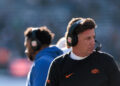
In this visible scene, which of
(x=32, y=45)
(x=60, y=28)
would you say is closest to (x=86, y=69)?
(x=32, y=45)

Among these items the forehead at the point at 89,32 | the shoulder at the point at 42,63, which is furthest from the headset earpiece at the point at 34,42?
the forehead at the point at 89,32

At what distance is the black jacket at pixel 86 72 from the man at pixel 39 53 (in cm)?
44

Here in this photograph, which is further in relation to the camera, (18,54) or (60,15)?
(60,15)

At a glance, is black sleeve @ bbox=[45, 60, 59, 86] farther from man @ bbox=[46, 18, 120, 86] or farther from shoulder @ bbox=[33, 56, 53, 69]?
shoulder @ bbox=[33, 56, 53, 69]

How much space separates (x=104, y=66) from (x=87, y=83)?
15cm

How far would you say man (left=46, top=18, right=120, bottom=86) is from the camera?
7.96 ft

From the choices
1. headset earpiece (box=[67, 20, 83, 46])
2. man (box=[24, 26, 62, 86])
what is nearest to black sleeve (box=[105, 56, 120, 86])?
headset earpiece (box=[67, 20, 83, 46])

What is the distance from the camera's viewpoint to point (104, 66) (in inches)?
96.1

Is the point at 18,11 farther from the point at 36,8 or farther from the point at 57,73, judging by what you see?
the point at 57,73

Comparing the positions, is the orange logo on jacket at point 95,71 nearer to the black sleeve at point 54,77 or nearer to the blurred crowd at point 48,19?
the black sleeve at point 54,77

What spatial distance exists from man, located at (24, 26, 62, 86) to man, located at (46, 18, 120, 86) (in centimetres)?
44

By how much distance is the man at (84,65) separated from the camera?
2.43 m

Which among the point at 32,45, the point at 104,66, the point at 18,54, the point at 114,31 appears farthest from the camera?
the point at 114,31

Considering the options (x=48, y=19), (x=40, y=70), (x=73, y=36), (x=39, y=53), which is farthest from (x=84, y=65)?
(x=48, y=19)
